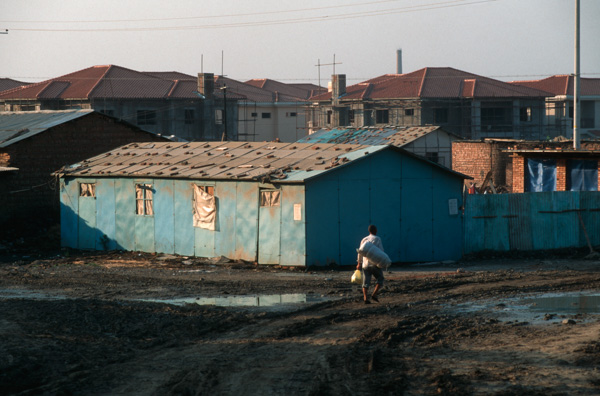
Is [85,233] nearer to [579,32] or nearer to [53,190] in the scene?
[53,190]

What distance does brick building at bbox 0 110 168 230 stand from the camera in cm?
3036

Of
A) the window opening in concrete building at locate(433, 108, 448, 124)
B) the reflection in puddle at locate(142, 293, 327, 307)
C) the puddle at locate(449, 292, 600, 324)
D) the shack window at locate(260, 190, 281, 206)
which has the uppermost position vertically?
the window opening in concrete building at locate(433, 108, 448, 124)

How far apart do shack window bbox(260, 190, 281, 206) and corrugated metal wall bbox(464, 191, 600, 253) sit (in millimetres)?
6282

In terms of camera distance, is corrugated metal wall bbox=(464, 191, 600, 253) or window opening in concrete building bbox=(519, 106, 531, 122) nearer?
corrugated metal wall bbox=(464, 191, 600, 253)

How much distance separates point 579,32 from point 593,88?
160 ft

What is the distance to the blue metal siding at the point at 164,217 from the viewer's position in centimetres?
2462

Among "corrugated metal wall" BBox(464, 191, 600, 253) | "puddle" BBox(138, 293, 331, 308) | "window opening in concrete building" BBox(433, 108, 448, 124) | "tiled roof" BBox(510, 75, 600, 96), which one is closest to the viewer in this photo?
"puddle" BBox(138, 293, 331, 308)

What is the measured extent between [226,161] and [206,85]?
43.7 meters

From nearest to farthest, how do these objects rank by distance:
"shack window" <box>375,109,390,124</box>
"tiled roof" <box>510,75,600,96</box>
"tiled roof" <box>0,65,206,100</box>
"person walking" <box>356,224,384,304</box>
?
"person walking" <box>356,224,384,304</box>, "tiled roof" <box>0,65,206,100</box>, "shack window" <box>375,109,390,124</box>, "tiled roof" <box>510,75,600,96</box>

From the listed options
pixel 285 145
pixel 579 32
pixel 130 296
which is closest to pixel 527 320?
pixel 130 296

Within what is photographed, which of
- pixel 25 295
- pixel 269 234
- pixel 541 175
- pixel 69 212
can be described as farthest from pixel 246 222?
pixel 541 175

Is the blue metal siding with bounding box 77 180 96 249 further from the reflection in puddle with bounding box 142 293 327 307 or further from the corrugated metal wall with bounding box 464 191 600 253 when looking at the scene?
the corrugated metal wall with bounding box 464 191 600 253

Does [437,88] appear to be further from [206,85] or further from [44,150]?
[44,150]

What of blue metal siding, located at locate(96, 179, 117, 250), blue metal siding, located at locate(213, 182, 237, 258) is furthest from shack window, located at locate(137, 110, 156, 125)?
blue metal siding, located at locate(213, 182, 237, 258)
